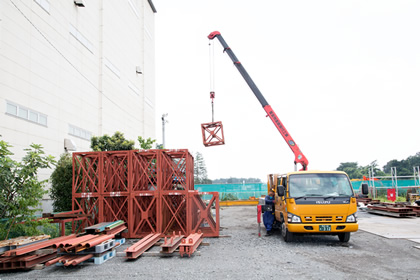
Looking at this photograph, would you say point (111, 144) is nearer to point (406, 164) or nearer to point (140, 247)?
point (140, 247)

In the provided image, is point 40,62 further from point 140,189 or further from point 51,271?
point 51,271

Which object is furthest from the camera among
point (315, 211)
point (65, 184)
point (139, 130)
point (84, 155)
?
point (139, 130)

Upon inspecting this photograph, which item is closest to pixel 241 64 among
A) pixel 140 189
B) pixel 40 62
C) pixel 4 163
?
pixel 140 189

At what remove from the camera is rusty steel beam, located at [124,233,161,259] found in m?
8.52

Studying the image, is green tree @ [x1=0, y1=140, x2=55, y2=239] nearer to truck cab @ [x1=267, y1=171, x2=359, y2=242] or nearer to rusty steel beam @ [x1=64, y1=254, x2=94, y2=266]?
rusty steel beam @ [x1=64, y1=254, x2=94, y2=266]

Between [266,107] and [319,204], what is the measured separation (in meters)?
9.12

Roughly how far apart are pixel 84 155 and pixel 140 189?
8.79 feet

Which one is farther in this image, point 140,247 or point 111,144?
point 111,144

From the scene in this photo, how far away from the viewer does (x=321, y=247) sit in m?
9.80

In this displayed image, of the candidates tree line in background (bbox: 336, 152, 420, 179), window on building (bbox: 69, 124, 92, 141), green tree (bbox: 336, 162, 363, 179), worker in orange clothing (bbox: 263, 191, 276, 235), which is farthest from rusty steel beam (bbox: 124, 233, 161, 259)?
green tree (bbox: 336, 162, 363, 179)

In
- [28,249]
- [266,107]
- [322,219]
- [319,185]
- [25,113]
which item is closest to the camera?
[28,249]

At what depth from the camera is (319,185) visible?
1033 centimetres

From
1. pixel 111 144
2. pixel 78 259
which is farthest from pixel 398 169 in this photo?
pixel 78 259

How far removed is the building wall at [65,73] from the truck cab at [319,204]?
12.3 meters
